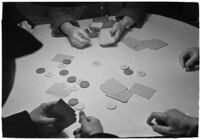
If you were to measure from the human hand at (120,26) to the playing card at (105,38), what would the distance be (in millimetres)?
23

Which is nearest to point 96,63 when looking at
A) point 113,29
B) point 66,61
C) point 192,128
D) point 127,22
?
point 66,61

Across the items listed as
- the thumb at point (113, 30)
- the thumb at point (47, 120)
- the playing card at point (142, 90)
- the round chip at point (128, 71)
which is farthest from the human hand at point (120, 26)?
the thumb at point (47, 120)

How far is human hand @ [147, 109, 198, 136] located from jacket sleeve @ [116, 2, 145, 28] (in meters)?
0.53

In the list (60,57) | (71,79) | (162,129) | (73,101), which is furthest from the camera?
(60,57)

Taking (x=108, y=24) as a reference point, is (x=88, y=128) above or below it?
below

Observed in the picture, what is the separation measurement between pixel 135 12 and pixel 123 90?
1.55 ft

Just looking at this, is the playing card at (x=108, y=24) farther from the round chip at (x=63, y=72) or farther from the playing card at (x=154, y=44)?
the round chip at (x=63, y=72)

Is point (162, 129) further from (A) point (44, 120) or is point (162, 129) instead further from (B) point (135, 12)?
(B) point (135, 12)

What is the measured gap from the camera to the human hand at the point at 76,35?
47.1 inches

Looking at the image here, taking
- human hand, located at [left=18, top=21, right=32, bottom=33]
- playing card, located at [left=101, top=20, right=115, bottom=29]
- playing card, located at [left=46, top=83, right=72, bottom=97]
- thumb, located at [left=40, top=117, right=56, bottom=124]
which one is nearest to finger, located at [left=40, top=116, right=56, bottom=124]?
thumb, located at [left=40, top=117, right=56, bottom=124]

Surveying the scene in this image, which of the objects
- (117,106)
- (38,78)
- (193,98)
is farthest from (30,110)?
(193,98)

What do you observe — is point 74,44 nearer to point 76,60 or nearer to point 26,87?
point 76,60

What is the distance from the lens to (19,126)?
0.85m

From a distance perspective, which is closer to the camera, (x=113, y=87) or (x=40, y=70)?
(x=113, y=87)
